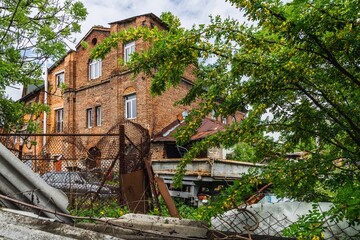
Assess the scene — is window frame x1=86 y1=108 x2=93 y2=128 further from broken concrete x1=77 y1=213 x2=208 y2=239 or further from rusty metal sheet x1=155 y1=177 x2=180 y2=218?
broken concrete x1=77 y1=213 x2=208 y2=239

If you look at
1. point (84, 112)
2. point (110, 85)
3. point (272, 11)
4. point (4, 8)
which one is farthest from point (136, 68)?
point (84, 112)

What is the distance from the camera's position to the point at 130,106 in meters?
20.3

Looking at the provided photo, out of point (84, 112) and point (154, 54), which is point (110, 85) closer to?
point (84, 112)

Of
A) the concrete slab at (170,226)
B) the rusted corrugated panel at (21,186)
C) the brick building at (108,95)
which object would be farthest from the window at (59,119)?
the rusted corrugated panel at (21,186)

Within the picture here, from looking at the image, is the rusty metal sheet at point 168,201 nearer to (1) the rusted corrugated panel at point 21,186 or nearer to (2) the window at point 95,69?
(1) the rusted corrugated panel at point 21,186

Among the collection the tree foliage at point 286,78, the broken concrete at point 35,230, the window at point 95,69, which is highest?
the window at point 95,69

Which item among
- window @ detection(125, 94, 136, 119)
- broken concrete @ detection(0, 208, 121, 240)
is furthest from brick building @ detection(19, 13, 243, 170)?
broken concrete @ detection(0, 208, 121, 240)

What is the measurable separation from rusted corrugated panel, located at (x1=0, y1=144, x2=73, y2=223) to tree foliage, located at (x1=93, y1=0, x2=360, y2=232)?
5.20ft

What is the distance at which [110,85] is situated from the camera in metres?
21.1

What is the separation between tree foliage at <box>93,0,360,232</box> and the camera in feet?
7.77

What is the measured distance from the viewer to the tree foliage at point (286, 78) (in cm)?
237

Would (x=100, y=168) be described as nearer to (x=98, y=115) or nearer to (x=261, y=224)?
(x=261, y=224)

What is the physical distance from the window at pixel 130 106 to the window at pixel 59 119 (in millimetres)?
6719

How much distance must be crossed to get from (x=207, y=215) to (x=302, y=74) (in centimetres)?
140
